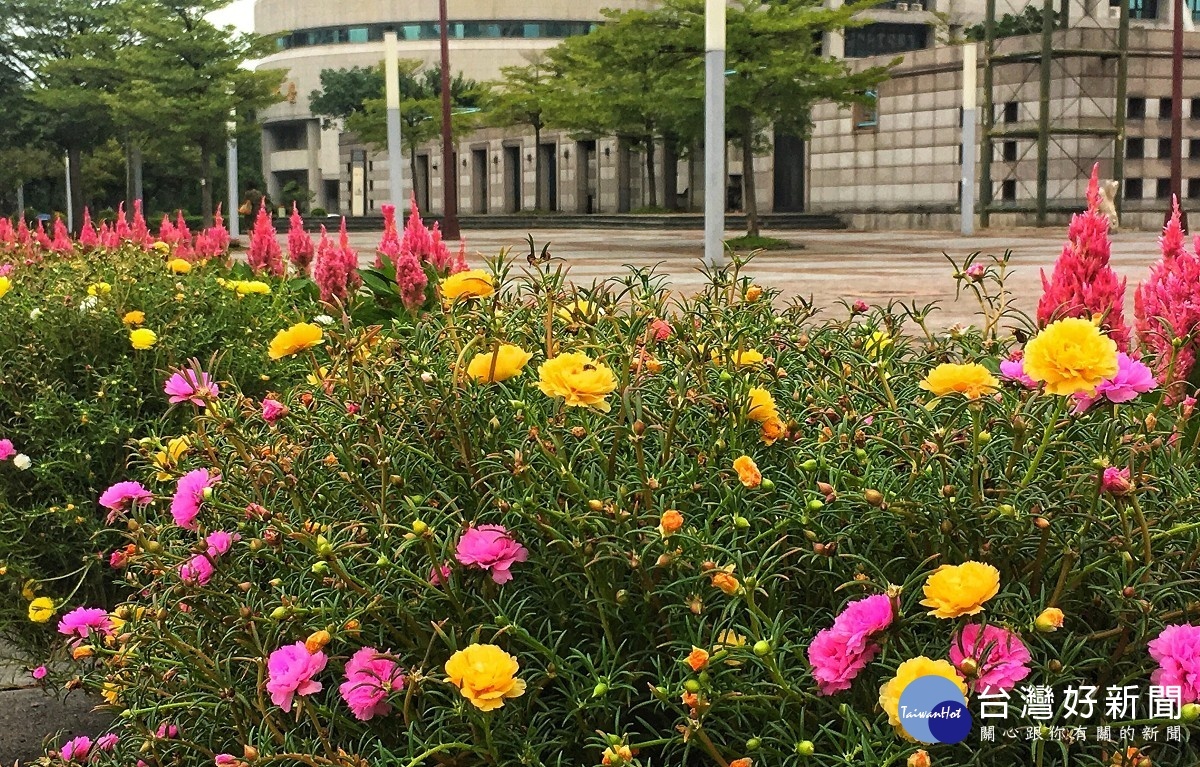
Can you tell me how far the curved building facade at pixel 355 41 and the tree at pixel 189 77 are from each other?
3232cm

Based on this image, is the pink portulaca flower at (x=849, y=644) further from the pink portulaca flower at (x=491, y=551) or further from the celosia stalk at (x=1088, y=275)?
the celosia stalk at (x=1088, y=275)

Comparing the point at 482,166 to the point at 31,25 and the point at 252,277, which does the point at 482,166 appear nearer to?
the point at 31,25

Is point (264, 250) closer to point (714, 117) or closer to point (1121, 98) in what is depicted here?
point (714, 117)

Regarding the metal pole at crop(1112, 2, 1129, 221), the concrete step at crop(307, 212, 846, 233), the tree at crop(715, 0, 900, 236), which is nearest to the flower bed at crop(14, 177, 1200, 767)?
the tree at crop(715, 0, 900, 236)

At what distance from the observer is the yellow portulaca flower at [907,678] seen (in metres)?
1.54

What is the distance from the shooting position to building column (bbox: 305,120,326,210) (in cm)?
7919

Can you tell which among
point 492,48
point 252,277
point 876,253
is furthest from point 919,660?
point 492,48

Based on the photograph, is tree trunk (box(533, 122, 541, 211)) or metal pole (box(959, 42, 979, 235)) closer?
metal pole (box(959, 42, 979, 235))

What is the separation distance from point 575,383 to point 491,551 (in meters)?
0.28

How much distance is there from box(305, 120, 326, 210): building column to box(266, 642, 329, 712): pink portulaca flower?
79581 millimetres

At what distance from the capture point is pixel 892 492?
178 centimetres

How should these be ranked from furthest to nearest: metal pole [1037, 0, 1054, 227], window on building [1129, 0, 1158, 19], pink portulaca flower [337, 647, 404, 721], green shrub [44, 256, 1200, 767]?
window on building [1129, 0, 1158, 19] < metal pole [1037, 0, 1054, 227] < pink portulaca flower [337, 647, 404, 721] < green shrub [44, 256, 1200, 767]

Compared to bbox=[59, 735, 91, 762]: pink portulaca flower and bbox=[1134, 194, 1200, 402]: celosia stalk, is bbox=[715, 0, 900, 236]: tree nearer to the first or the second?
bbox=[1134, 194, 1200, 402]: celosia stalk

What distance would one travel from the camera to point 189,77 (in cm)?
3747
